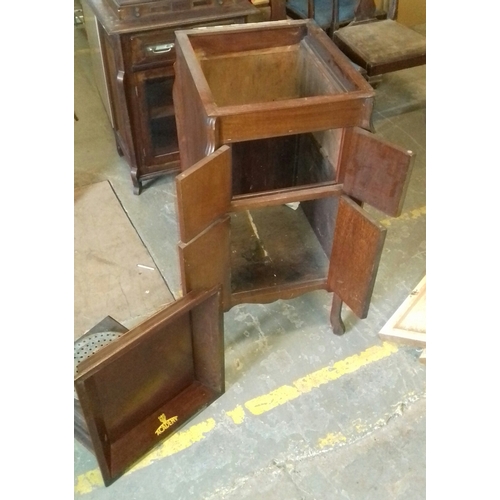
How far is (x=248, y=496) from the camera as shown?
1242mm

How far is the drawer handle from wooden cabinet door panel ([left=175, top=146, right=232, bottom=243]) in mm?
784

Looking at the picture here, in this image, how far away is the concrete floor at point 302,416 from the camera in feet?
4.14

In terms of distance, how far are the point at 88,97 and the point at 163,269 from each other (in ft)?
4.12

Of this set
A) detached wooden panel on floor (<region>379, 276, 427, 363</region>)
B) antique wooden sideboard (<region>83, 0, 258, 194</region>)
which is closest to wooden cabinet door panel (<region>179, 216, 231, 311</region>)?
detached wooden panel on floor (<region>379, 276, 427, 363</region>)

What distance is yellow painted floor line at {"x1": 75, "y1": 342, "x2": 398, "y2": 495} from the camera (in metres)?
1.27

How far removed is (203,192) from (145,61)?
0.83 meters

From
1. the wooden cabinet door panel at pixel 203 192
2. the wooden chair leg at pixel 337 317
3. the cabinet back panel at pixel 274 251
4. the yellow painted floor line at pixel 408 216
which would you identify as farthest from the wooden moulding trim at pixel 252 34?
the yellow painted floor line at pixel 408 216

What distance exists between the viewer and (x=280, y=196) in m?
1.25

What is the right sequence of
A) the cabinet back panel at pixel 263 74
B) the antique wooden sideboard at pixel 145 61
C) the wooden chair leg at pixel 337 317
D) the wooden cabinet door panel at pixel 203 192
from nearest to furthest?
the wooden cabinet door panel at pixel 203 192, the cabinet back panel at pixel 263 74, the wooden chair leg at pixel 337 317, the antique wooden sideboard at pixel 145 61

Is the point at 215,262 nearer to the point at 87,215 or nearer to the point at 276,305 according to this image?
the point at 276,305

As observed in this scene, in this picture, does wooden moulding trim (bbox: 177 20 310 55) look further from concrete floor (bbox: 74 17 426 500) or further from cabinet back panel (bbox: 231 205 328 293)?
concrete floor (bbox: 74 17 426 500)

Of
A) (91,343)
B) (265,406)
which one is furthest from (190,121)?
(265,406)

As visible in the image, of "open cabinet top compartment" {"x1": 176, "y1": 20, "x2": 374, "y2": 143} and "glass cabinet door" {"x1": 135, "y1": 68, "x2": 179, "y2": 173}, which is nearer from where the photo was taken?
"open cabinet top compartment" {"x1": 176, "y1": 20, "x2": 374, "y2": 143}

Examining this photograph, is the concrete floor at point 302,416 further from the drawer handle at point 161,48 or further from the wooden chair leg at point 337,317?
the drawer handle at point 161,48
